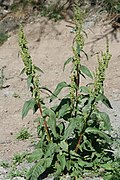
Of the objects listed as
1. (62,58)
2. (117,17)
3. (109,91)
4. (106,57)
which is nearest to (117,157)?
(106,57)

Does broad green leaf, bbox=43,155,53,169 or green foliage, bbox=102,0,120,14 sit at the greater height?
green foliage, bbox=102,0,120,14

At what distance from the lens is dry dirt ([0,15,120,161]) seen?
6.13 m

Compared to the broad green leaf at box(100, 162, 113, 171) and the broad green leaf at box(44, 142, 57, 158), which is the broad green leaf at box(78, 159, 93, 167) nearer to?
the broad green leaf at box(100, 162, 113, 171)

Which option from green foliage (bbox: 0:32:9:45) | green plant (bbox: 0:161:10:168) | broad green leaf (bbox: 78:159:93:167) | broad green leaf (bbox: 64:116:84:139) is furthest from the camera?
green foliage (bbox: 0:32:9:45)

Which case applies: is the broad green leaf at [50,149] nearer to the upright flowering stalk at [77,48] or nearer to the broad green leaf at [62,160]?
the broad green leaf at [62,160]

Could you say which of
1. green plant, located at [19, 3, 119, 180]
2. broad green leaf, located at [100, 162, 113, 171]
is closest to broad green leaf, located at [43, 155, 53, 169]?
green plant, located at [19, 3, 119, 180]

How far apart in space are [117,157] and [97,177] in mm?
343

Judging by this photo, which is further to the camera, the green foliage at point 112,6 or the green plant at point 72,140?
the green foliage at point 112,6

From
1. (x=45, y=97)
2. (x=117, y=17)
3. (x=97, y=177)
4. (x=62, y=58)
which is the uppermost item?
(x=117, y=17)

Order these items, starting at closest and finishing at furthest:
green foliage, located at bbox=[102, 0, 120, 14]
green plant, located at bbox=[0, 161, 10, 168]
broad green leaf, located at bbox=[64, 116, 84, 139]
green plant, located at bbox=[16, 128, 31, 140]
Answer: broad green leaf, located at bbox=[64, 116, 84, 139] < green plant, located at bbox=[0, 161, 10, 168] < green plant, located at bbox=[16, 128, 31, 140] < green foliage, located at bbox=[102, 0, 120, 14]

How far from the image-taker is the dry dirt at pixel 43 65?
613cm

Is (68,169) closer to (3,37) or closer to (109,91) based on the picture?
(109,91)

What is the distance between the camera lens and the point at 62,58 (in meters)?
8.62

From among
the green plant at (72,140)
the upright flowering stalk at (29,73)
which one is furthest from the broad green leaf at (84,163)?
the upright flowering stalk at (29,73)
